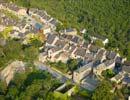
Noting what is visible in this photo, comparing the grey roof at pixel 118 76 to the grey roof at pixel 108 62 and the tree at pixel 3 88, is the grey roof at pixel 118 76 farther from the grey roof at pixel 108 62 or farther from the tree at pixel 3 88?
the tree at pixel 3 88

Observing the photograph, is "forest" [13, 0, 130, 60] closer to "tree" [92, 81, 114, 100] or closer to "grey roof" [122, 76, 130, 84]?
"grey roof" [122, 76, 130, 84]

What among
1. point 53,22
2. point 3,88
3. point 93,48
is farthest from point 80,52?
point 3,88

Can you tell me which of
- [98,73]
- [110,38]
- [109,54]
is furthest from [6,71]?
[110,38]

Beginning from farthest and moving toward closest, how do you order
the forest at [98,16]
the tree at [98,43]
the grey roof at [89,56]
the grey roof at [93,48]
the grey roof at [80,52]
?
1. the forest at [98,16]
2. the tree at [98,43]
3. the grey roof at [93,48]
4. the grey roof at [80,52]
5. the grey roof at [89,56]

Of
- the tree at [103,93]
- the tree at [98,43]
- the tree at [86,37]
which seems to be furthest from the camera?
the tree at [86,37]

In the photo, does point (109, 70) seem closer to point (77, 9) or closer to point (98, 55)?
point (98, 55)

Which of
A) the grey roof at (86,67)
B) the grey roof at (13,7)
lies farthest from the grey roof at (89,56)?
the grey roof at (13,7)

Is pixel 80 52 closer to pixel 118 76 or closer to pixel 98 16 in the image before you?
pixel 118 76
